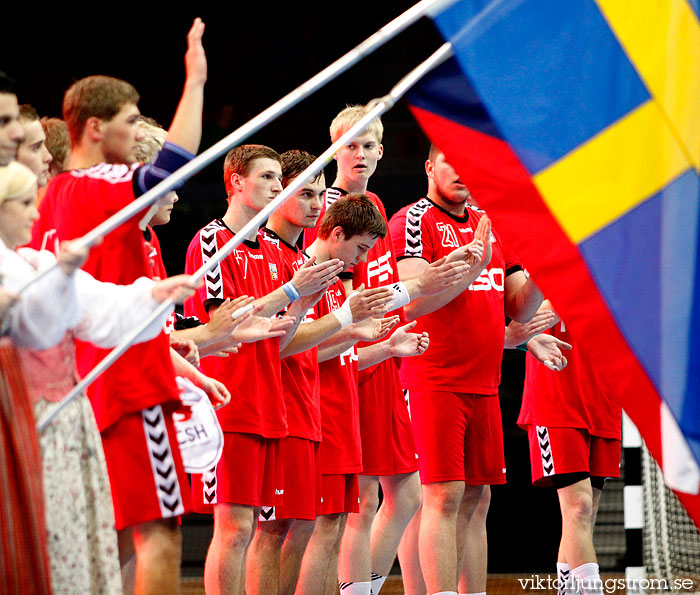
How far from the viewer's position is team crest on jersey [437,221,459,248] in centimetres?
536

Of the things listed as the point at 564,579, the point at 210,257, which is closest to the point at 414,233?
the point at 210,257

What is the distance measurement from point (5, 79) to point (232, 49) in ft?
25.8

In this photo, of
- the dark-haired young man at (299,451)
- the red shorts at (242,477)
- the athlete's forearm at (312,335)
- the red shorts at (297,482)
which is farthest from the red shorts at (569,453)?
the red shorts at (242,477)

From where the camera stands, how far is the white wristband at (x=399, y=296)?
472 centimetres

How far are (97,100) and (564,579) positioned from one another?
3478 mm

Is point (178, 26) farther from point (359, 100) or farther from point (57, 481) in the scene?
point (57, 481)

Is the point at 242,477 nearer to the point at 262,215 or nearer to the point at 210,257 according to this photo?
the point at 210,257

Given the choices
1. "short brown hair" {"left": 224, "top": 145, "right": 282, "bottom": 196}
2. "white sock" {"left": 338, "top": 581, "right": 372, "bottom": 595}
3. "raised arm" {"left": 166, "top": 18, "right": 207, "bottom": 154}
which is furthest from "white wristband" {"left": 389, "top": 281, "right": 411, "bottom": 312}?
"raised arm" {"left": 166, "top": 18, "right": 207, "bottom": 154}

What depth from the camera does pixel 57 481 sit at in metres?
2.76

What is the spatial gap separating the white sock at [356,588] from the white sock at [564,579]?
3.48ft

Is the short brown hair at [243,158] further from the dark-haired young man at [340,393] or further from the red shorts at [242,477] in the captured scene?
the red shorts at [242,477]

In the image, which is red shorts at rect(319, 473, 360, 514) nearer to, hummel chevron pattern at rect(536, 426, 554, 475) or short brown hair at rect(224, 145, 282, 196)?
hummel chevron pattern at rect(536, 426, 554, 475)

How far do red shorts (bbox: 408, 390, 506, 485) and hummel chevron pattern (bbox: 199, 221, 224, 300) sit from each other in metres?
1.25

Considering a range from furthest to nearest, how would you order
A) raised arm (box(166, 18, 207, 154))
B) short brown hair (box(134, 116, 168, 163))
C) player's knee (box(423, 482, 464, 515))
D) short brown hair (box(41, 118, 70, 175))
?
1. player's knee (box(423, 482, 464, 515))
2. short brown hair (box(41, 118, 70, 175))
3. short brown hair (box(134, 116, 168, 163))
4. raised arm (box(166, 18, 207, 154))
